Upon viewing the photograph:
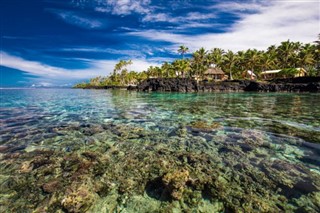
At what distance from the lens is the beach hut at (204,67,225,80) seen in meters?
69.3

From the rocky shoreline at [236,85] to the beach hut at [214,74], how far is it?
1330cm

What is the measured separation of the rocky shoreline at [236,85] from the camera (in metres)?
46.5

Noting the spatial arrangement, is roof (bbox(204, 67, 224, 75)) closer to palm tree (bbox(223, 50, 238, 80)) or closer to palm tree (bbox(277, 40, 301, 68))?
palm tree (bbox(223, 50, 238, 80))

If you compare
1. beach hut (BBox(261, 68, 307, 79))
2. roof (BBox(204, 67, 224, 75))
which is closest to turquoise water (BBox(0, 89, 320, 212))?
beach hut (BBox(261, 68, 307, 79))

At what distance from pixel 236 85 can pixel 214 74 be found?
1657 centimetres

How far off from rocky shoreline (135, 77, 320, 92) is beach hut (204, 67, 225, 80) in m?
13.3

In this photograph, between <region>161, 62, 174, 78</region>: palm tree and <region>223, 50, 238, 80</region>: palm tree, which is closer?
<region>223, 50, 238, 80</region>: palm tree

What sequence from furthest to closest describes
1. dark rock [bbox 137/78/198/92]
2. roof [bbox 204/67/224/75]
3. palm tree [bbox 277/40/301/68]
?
roof [bbox 204/67/224/75], palm tree [bbox 277/40/301/68], dark rock [bbox 137/78/198/92]

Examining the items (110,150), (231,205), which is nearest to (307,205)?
(231,205)

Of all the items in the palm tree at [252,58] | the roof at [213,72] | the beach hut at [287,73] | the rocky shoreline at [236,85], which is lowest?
the rocky shoreline at [236,85]

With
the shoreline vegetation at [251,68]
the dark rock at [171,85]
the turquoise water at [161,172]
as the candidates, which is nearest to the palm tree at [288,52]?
the shoreline vegetation at [251,68]

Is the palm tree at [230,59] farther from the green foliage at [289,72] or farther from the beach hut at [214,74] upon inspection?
the green foliage at [289,72]

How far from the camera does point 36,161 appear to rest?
4.95 metres

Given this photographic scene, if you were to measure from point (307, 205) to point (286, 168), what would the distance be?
1422 mm
